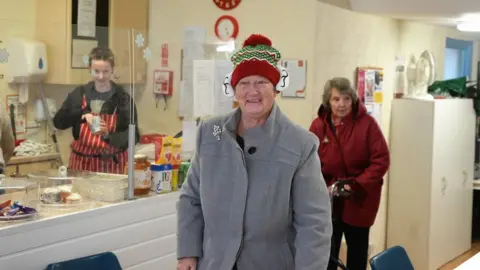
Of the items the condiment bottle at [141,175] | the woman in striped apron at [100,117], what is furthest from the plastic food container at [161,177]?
the woman in striped apron at [100,117]

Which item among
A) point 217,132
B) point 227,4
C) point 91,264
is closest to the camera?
point 217,132

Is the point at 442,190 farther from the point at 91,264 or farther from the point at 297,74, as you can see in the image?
the point at 91,264

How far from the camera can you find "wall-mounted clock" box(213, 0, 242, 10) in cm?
469

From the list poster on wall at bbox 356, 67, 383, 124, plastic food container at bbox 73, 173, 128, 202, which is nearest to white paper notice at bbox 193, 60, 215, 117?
plastic food container at bbox 73, 173, 128, 202

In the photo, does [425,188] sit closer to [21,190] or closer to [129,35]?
[129,35]

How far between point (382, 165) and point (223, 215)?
6.05 feet

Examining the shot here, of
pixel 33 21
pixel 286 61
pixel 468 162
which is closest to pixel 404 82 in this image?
pixel 468 162

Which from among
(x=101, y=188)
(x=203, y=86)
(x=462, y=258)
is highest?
(x=203, y=86)

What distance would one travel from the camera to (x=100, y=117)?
339cm

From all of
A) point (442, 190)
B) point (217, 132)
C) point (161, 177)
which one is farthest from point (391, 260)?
point (442, 190)

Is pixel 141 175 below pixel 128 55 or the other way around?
below

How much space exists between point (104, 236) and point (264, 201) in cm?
108

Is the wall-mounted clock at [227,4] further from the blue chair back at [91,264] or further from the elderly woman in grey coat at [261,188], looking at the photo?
the blue chair back at [91,264]

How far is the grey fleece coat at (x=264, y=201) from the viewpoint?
2.28 metres
